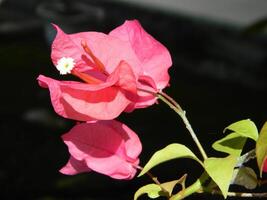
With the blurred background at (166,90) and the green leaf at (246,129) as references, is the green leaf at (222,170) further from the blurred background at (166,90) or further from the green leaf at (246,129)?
the blurred background at (166,90)

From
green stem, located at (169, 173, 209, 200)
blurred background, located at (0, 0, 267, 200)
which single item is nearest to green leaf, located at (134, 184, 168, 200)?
green stem, located at (169, 173, 209, 200)

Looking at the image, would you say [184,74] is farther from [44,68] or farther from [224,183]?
[224,183]

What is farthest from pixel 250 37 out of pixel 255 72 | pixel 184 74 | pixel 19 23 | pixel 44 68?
pixel 44 68

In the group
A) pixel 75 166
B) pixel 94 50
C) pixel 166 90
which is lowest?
pixel 166 90

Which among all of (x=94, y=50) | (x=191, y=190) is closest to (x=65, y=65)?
(x=94, y=50)

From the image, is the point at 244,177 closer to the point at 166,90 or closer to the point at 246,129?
the point at 246,129

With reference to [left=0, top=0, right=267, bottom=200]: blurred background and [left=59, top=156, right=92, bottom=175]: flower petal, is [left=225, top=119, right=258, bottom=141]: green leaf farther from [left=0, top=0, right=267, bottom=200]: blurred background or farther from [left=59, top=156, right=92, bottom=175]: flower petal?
[left=0, top=0, right=267, bottom=200]: blurred background
